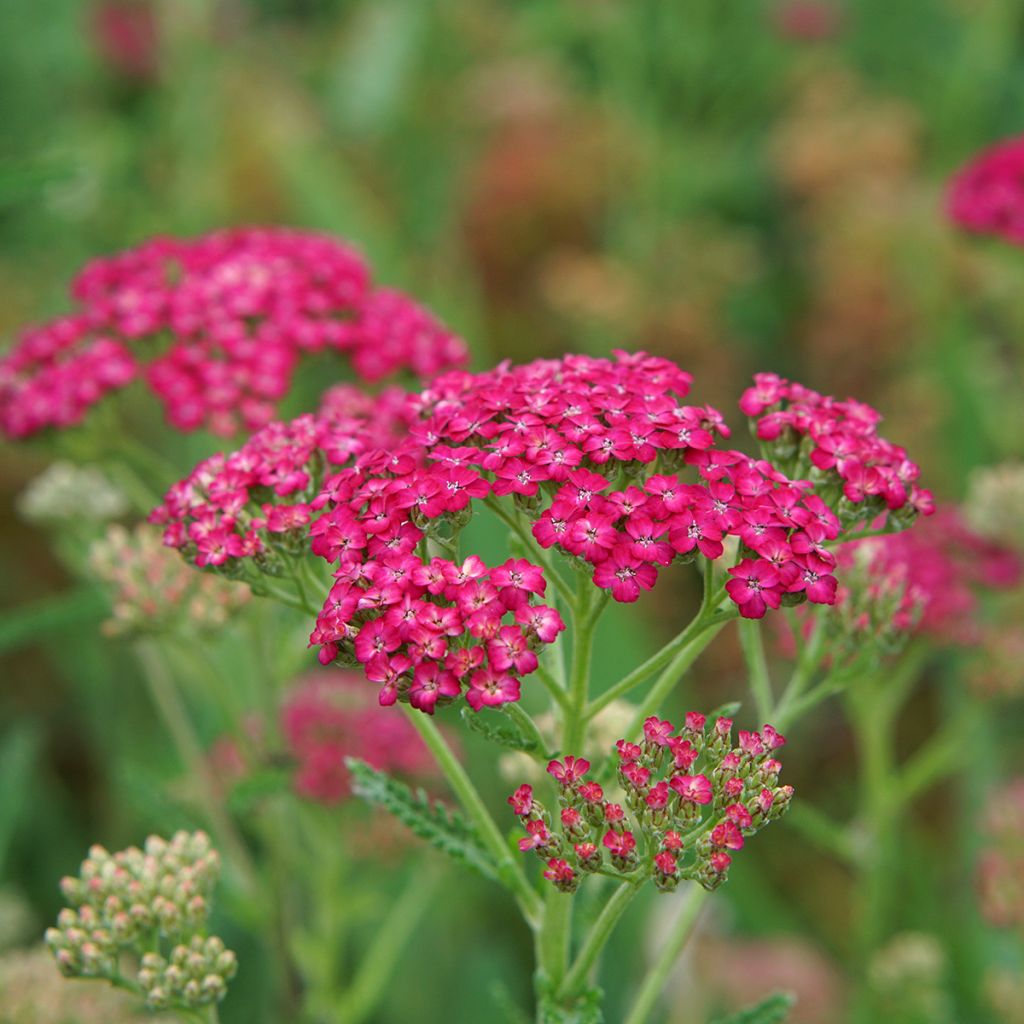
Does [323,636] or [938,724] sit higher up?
[323,636]

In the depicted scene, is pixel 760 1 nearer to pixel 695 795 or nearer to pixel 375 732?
pixel 375 732

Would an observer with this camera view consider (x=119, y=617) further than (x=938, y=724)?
No

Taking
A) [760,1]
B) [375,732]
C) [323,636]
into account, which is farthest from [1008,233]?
[760,1]

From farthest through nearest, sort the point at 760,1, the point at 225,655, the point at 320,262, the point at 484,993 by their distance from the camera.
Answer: the point at 760,1
the point at 225,655
the point at 484,993
the point at 320,262

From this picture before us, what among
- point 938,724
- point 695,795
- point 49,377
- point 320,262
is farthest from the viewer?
point 938,724

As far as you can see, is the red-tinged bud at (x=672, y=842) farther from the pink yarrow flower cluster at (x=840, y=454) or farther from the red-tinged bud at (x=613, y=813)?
the pink yarrow flower cluster at (x=840, y=454)

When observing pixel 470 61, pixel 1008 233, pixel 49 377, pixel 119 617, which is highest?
pixel 470 61

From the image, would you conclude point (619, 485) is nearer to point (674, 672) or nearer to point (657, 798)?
point (674, 672)

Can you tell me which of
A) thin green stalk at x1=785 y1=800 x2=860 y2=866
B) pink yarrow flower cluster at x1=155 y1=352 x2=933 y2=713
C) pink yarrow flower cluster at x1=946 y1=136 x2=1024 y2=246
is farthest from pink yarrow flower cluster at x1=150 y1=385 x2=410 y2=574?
pink yarrow flower cluster at x1=946 y1=136 x2=1024 y2=246
